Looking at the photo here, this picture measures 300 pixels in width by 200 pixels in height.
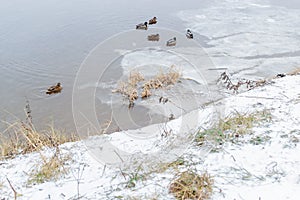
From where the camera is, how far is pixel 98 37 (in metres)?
11.9

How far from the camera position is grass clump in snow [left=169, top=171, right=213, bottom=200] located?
2605 millimetres

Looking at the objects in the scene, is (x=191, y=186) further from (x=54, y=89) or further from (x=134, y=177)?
(x=54, y=89)

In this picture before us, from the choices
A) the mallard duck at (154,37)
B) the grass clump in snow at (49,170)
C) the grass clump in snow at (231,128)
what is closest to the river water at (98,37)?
the mallard duck at (154,37)

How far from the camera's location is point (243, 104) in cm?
489

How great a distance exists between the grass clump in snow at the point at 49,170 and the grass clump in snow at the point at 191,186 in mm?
1246

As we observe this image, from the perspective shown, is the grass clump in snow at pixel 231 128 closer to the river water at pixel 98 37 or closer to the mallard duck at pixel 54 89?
the river water at pixel 98 37

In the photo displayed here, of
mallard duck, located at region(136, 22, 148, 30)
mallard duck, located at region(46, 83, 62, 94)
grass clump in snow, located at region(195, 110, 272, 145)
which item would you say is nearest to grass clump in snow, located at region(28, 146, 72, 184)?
grass clump in snow, located at region(195, 110, 272, 145)

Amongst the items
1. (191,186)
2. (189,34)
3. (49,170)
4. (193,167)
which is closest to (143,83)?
(189,34)

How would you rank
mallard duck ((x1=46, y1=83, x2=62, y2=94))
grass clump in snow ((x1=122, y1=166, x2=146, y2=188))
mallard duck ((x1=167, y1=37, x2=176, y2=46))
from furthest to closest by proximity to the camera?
mallard duck ((x1=167, y1=37, x2=176, y2=46)), mallard duck ((x1=46, y1=83, x2=62, y2=94)), grass clump in snow ((x1=122, y1=166, x2=146, y2=188))

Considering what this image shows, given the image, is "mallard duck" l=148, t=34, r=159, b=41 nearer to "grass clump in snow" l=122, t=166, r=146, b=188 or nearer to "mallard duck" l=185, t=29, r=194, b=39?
"mallard duck" l=185, t=29, r=194, b=39

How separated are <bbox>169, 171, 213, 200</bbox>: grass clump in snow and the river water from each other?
14.3ft

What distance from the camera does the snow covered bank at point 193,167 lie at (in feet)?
9.03

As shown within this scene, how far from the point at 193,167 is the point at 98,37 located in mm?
9479

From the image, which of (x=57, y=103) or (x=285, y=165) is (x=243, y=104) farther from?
(x=57, y=103)
